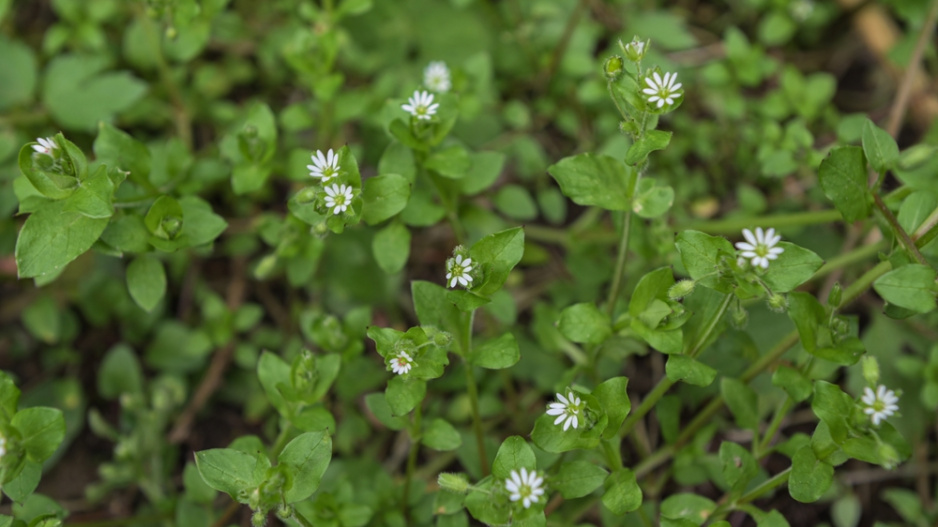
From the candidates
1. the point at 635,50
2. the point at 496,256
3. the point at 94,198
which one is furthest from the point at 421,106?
the point at 94,198

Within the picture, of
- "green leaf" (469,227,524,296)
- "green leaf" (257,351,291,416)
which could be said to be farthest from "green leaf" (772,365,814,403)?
"green leaf" (257,351,291,416)

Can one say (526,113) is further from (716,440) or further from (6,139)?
(6,139)

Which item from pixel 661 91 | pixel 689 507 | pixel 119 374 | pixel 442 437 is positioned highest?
pixel 661 91

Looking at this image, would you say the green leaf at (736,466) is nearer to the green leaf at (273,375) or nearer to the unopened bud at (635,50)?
the unopened bud at (635,50)

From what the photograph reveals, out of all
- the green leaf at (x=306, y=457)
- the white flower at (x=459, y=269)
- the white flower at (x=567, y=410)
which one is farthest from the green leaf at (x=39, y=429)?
the white flower at (x=567, y=410)

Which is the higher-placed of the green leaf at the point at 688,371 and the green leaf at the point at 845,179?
the green leaf at the point at 845,179

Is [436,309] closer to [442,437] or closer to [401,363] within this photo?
[401,363]

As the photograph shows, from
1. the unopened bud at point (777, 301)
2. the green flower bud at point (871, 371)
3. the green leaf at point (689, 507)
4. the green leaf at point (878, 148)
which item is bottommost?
the green leaf at point (689, 507)
